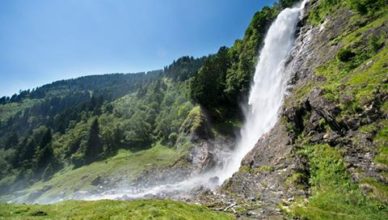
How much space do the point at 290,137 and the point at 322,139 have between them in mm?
4692

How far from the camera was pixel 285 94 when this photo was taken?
4491 cm

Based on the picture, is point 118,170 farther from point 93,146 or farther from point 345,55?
point 345,55

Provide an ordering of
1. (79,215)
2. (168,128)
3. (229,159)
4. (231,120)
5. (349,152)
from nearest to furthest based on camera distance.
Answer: (79,215), (349,152), (229,159), (231,120), (168,128)

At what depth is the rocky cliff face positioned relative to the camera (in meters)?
22.6

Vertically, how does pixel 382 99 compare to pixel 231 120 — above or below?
below

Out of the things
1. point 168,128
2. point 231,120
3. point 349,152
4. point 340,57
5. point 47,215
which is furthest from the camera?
point 168,128

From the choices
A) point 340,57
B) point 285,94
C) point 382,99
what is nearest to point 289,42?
point 285,94

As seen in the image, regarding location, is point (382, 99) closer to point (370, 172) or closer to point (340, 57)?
point (370, 172)

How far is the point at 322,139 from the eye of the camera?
28516 mm

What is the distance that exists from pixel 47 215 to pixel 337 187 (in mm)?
21448

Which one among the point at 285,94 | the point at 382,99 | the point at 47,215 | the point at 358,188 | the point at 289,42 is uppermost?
the point at 289,42

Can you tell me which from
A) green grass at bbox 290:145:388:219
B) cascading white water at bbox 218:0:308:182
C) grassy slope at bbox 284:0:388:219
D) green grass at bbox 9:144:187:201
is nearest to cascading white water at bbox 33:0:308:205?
cascading white water at bbox 218:0:308:182

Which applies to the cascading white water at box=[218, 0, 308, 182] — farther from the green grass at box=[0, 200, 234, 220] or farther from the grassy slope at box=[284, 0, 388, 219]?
the green grass at box=[0, 200, 234, 220]

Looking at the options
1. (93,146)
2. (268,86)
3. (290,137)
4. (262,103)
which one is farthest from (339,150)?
(93,146)
